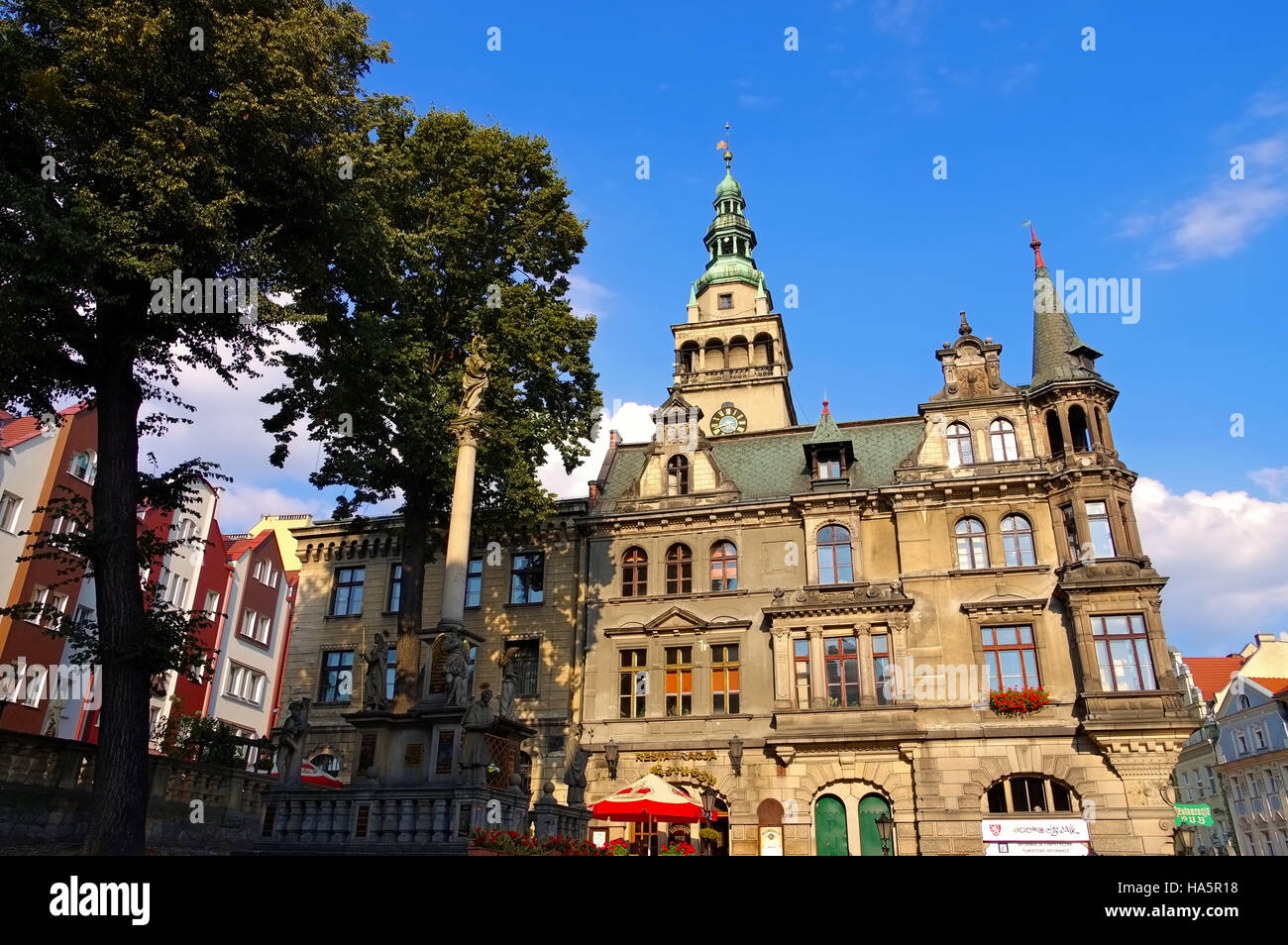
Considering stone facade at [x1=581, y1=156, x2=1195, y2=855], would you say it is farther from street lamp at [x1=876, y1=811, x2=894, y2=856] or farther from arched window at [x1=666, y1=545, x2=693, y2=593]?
street lamp at [x1=876, y1=811, x2=894, y2=856]

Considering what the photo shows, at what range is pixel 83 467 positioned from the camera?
34.8 meters

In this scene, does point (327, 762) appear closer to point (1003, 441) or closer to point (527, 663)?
point (527, 663)

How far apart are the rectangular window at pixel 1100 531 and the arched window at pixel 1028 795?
7.58m

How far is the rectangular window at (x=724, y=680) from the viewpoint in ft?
97.6

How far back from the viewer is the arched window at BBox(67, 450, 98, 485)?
112ft

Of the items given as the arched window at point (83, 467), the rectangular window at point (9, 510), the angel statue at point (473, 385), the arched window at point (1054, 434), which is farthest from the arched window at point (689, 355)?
the rectangular window at point (9, 510)

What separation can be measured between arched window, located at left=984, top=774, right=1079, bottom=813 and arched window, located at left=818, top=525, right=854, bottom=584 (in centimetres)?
797

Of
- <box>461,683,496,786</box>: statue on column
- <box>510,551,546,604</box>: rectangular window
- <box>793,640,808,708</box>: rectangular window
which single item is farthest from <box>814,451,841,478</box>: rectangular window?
<box>461,683,496,786</box>: statue on column

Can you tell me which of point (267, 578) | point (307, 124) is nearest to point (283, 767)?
point (307, 124)

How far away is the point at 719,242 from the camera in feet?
183

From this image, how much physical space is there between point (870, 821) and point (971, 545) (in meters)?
9.95

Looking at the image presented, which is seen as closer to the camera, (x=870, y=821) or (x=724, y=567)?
(x=870, y=821)

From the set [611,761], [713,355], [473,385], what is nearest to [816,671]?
[611,761]

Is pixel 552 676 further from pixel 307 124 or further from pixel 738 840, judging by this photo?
pixel 307 124
